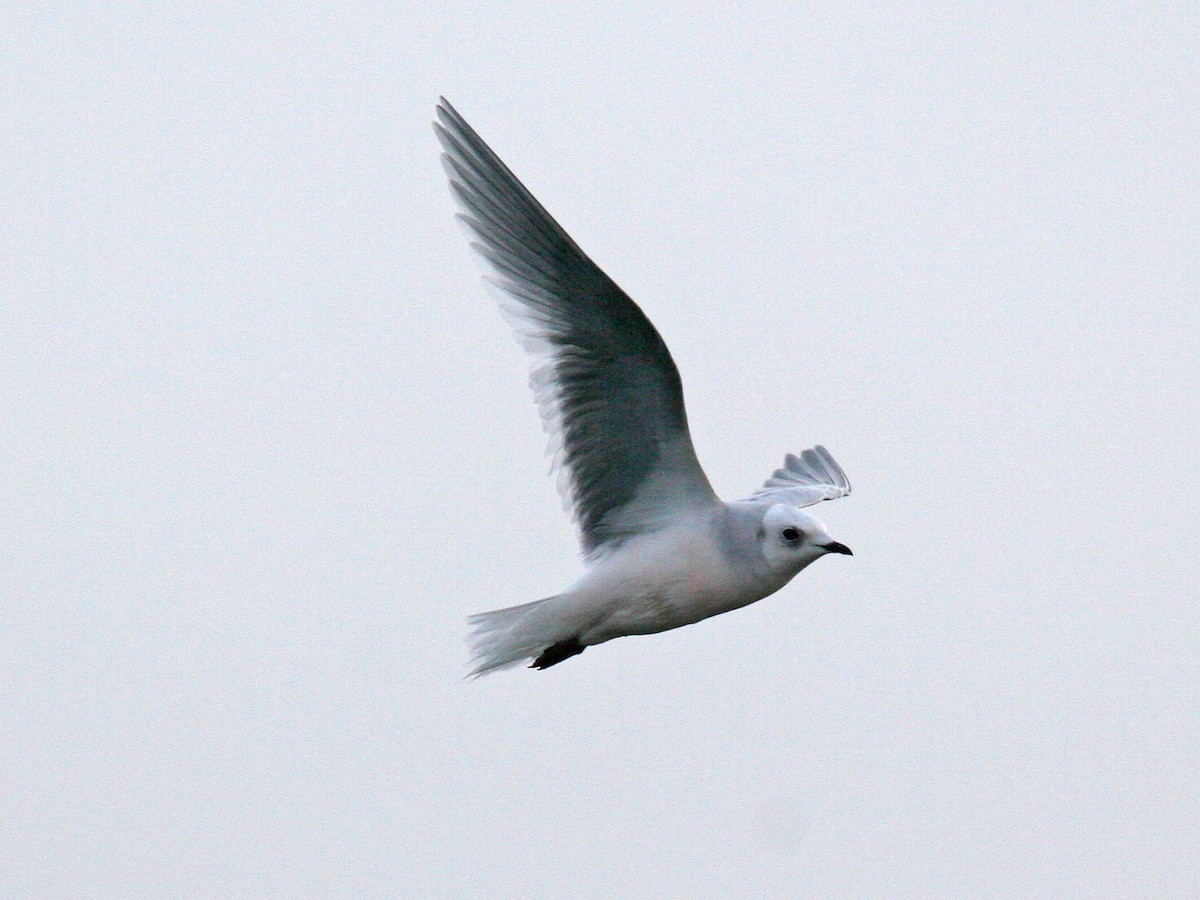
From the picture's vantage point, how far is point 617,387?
235 inches

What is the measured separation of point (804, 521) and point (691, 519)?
414 mm

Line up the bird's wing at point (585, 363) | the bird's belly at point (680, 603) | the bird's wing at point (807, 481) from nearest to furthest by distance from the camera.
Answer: the bird's wing at point (585, 363) < the bird's belly at point (680, 603) < the bird's wing at point (807, 481)

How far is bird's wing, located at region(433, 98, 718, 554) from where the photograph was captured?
575cm

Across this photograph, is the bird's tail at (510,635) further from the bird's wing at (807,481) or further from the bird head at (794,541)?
the bird's wing at (807,481)

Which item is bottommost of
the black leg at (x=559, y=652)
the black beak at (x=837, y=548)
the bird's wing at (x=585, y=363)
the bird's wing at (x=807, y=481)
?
the black leg at (x=559, y=652)

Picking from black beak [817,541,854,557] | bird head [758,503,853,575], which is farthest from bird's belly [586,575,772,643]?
black beak [817,541,854,557]

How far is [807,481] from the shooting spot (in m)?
8.17

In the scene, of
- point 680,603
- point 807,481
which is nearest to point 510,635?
point 680,603

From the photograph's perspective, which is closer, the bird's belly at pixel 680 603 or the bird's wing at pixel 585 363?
the bird's wing at pixel 585 363

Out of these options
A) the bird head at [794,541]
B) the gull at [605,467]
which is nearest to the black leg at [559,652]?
the gull at [605,467]

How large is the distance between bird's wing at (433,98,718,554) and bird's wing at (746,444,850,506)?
123 cm

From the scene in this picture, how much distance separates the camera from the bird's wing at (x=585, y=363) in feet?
18.9

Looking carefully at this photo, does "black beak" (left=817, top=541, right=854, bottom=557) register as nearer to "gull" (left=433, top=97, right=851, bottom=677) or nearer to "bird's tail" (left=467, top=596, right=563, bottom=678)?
"gull" (left=433, top=97, right=851, bottom=677)

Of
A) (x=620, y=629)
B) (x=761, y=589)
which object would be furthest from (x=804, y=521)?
(x=620, y=629)
